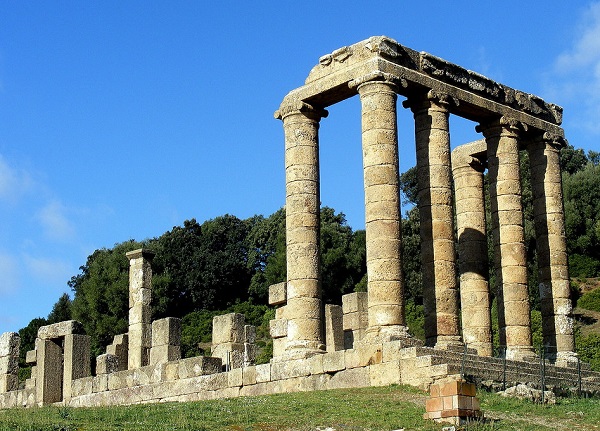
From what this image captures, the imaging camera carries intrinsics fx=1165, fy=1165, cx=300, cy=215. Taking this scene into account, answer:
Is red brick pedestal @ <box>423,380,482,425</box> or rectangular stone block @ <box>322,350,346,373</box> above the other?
rectangular stone block @ <box>322,350,346,373</box>

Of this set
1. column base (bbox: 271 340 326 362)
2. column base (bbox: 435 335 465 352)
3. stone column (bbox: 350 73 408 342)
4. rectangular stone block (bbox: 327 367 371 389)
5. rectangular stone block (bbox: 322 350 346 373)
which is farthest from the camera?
column base (bbox: 435 335 465 352)

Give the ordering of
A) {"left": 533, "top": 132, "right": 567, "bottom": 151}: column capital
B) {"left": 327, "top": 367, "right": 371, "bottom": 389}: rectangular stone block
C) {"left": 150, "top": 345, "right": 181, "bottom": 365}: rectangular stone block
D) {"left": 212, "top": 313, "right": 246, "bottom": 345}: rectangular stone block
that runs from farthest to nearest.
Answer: {"left": 533, "top": 132, "right": 567, "bottom": 151}: column capital → {"left": 150, "top": 345, "right": 181, "bottom": 365}: rectangular stone block → {"left": 212, "top": 313, "right": 246, "bottom": 345}: rectangular stone block → {"left": 327, "top": 367, "right": 371, "bottom": 389}: rectangular stone block

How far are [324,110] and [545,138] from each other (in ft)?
23.6

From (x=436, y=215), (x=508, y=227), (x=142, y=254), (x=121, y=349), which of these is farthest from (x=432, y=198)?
(x=121, y=349)

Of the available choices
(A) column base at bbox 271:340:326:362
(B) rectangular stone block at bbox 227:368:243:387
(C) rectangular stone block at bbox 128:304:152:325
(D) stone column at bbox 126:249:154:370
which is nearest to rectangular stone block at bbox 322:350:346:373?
(A) column base at bbox 271:340:326:362

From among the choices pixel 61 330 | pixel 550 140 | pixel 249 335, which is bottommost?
pixel 249 335

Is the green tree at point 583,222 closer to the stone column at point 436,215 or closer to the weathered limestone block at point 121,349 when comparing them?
the weathered limestone block at point 121,349

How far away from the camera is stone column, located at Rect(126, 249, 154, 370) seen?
37.7 meters

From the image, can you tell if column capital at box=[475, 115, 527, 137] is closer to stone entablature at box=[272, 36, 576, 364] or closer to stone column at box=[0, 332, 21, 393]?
stone entablature at box=[272, 36, 576, 364]

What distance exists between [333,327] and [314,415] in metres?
11.7

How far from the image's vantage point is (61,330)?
3712 centimetres

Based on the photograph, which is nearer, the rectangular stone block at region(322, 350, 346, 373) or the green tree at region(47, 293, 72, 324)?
the rectangular stone block at region(322, 350, 346, 373)

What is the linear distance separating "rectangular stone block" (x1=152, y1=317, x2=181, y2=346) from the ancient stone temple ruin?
1.7 inches

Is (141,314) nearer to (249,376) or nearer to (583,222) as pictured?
A: (249,376)
